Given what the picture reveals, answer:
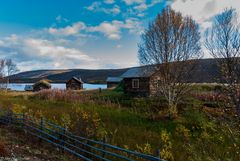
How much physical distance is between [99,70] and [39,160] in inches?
7216

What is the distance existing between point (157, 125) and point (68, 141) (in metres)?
9.17

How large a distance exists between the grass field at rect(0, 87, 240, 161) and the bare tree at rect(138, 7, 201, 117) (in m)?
2.14

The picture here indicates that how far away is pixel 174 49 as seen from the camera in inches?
858

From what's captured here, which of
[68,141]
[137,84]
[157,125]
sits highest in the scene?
[137,84]

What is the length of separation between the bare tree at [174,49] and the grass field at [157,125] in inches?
84.4

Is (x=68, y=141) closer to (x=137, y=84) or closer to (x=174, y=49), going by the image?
(x=174, y=49)

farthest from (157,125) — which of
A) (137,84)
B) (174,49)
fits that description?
(137,84)

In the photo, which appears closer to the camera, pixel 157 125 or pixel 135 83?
pixel 157 125

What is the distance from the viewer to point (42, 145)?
10.2 m

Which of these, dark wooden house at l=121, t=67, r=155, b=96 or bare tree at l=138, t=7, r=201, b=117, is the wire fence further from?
dark wooden house at l=121, t=67, r=155, b=96

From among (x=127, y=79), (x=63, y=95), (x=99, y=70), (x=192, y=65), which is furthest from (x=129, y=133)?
(x=99, y=70)

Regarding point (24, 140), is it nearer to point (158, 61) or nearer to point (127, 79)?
point (158, 61)

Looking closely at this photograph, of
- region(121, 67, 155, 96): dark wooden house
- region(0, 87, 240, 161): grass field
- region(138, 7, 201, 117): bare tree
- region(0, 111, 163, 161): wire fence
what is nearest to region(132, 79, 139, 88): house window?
region(121, 67, 155, 96): dark wooden house

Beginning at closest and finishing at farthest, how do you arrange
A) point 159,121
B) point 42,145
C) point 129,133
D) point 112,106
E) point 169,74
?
point 42,145, point 129,133, point 159,121, point 169,74, point 112,106
